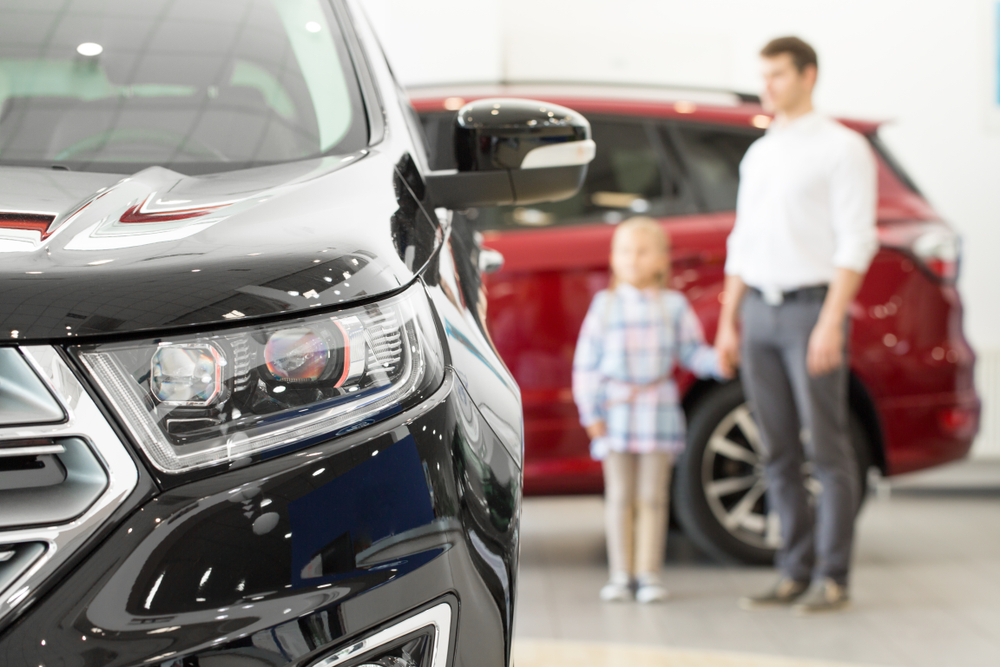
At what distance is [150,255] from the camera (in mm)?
778

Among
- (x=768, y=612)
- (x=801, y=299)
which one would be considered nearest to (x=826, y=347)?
(x=801, y=299)

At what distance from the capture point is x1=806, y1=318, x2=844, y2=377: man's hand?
2.42 metres

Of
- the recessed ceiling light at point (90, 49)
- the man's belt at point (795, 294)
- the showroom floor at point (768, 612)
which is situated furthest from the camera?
the man's belt at point (795, 294)

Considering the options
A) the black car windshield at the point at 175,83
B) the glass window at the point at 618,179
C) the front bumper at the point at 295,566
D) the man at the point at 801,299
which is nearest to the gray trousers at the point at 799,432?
the man at the point at 801,299

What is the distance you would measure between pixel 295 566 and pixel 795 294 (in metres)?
2.07

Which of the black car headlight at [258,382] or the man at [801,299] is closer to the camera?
the black car headlight at [258,382]

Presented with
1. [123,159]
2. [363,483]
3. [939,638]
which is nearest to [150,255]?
[363,483]

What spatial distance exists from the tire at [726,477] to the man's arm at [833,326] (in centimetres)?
52

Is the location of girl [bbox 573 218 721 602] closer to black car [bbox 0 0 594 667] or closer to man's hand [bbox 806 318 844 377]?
man's hand [bbox 806 318 844 377]

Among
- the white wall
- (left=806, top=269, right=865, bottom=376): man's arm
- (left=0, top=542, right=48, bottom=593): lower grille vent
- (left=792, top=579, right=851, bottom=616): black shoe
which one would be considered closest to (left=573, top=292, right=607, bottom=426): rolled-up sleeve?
(left=806, top=269, right=865, bottom=376): man's arm

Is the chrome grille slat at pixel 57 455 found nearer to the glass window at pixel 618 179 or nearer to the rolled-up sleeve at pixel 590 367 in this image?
the rolled-up sleeve at pixel 590 367

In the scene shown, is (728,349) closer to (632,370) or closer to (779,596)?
(632,370)

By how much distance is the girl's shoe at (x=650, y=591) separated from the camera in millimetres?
2701

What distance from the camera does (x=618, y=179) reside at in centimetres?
304
